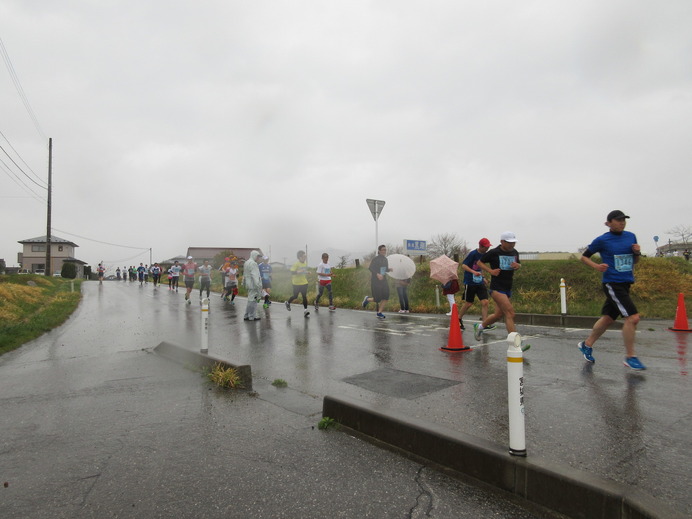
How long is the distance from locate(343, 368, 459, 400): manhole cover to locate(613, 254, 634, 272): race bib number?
260 cm

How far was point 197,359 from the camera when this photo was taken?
20.5ft

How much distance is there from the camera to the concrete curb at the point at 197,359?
5.28 m

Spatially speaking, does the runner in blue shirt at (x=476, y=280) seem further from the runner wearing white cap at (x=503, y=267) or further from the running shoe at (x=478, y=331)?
the runner wearing white cap at (x=503, y=267)

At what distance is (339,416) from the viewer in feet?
13.1

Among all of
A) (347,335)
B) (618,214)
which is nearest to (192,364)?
(347,335)

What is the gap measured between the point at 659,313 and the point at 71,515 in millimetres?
12894

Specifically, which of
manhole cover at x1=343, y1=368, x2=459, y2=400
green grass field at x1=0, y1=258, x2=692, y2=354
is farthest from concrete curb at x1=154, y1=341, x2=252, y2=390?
green grass field at x1=0, y1=258, x2=692, y2=354

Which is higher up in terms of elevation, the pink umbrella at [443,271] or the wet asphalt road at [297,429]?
the pink umbrella at [443,271]

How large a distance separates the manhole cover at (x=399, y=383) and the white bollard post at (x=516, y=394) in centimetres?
184

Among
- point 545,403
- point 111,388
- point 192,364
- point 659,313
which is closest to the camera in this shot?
point 545,403

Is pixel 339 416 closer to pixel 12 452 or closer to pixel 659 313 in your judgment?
pixel 12 452

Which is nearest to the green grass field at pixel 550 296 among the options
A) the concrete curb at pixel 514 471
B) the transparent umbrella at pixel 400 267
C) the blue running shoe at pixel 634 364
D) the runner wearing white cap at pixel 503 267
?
the transparent umbrella at pixel 400 267

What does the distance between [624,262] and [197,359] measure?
580 cm

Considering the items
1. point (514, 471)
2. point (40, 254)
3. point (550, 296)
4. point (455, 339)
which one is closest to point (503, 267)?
point (455, 339)
